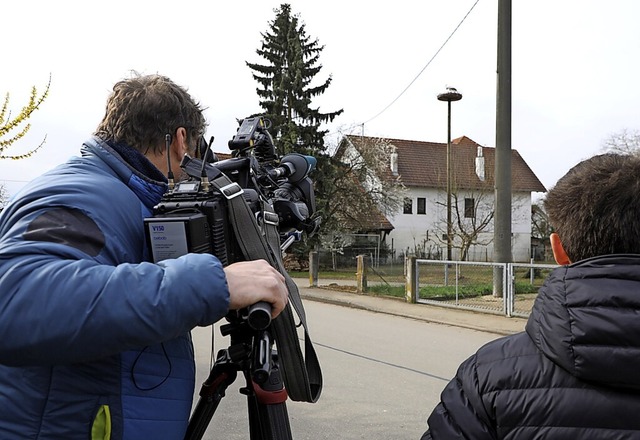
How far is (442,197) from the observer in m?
44.0

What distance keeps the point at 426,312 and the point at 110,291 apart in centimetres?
1253

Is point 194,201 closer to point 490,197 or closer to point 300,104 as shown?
point 300,104

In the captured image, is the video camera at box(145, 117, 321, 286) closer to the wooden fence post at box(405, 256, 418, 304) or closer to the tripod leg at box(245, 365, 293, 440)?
the tripod leg at box(245, 365, 293, 440)

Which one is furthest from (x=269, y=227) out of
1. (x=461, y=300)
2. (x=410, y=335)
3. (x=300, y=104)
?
(x=300, y=104)

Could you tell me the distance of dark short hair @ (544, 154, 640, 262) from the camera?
4.86ft

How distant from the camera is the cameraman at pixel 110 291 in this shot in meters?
1.23

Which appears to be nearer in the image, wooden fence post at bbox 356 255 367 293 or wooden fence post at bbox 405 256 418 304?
wooden fence post at bbox 405 256 418 304

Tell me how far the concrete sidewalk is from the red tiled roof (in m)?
Answer: 25.1

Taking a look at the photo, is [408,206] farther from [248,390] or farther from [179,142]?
[179,142]

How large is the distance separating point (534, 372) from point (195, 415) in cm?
102

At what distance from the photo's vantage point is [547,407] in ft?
4.54

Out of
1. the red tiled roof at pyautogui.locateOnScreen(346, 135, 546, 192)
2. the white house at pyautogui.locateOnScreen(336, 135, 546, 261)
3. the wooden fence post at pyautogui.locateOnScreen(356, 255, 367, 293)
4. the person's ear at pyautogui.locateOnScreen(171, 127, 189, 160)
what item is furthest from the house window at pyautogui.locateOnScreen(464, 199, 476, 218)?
the person's ear at pyautogui.locateOnScreen(171, 127, 189, 160)

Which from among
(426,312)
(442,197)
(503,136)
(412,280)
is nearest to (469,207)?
(442,197)

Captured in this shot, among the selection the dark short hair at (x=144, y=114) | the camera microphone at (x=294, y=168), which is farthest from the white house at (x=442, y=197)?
the dark short hair at (x=144, y=114)
